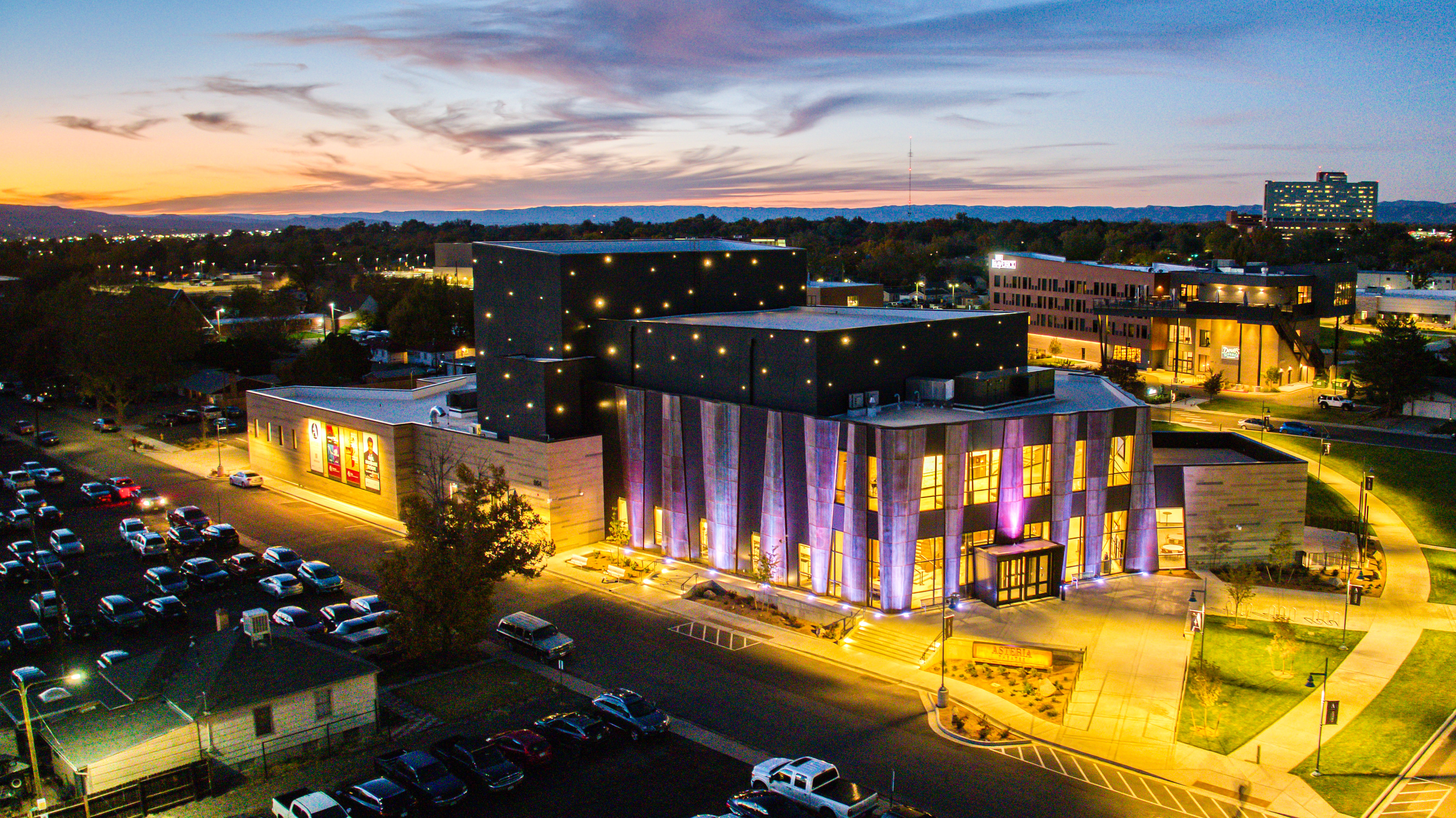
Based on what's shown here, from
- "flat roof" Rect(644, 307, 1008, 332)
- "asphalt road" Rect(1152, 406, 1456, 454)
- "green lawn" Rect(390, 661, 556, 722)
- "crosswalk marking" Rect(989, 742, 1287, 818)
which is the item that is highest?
"flat roof" Rect(644, 307, 1008, 332)

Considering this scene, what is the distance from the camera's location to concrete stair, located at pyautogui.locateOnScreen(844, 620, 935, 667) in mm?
41688

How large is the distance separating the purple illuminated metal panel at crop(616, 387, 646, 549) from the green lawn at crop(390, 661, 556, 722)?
16291mm

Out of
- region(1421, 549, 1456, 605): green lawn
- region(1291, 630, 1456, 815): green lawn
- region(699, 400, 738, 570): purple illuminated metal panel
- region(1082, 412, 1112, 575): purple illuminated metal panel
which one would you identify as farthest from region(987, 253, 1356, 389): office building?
region(699, 400, 738, 570): purple illuminated metal panel

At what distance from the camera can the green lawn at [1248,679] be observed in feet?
115

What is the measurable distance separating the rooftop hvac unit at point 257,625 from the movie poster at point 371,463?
27.9m

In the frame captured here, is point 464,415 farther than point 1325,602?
Yes

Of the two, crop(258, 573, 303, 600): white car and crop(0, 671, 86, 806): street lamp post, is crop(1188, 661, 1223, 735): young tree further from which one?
crop(258, 573, 303, 600): white car

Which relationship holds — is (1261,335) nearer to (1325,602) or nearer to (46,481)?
(1325,602)

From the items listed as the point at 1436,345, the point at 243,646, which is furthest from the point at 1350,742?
the point at 1436,345

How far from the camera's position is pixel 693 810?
100ft

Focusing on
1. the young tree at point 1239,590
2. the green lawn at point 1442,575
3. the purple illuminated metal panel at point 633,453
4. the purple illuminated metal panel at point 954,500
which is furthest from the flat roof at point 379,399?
the green lawn at point 1442,575

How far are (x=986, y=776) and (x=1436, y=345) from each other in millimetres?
118250

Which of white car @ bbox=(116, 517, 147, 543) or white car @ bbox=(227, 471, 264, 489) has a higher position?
white car @ bbox=(227, 471, 264, 489)

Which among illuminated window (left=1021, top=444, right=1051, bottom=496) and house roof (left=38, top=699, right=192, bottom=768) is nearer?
house roof (left=38, top=699, right=192, bottom=768)
